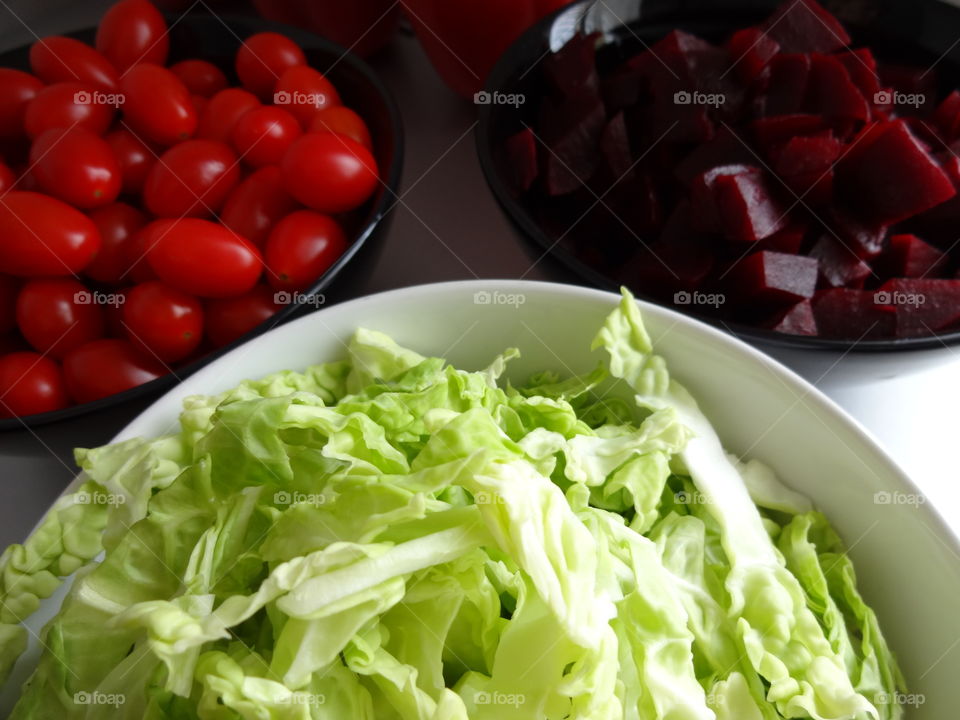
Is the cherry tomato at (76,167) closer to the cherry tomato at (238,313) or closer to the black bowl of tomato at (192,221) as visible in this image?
the black bowl of tomato at (192,221)

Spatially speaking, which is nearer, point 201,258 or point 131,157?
point 201,258

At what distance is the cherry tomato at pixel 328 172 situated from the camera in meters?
0.96

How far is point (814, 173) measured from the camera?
0.88 meters

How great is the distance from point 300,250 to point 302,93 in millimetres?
255

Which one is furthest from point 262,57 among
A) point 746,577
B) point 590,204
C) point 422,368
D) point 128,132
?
point 746,577

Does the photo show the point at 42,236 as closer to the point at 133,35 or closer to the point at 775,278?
the point at 133,35

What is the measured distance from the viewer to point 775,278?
84 centimetres

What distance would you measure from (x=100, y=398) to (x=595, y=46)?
27.7 inches

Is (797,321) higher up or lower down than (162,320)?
higher up

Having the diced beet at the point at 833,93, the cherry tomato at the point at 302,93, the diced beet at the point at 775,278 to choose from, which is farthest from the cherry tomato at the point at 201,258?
the diced beet at the point at 833,93

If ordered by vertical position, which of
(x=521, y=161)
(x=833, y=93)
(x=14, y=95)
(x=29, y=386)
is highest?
(x=833, y=93)

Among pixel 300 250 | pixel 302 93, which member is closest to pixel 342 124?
pixel 302 93

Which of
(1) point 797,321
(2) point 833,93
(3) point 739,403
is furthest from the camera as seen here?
(2) point 833,93

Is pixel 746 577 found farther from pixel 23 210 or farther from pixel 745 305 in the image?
pixel 23 210
